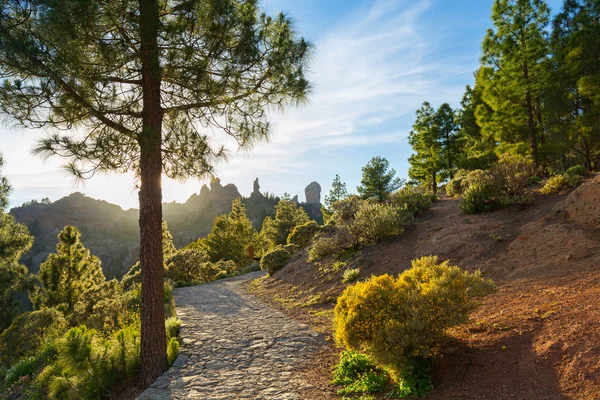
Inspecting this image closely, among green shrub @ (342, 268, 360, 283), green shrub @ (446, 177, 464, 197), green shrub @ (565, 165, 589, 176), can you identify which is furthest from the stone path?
green shrub @ (446, 177, 464, 197)

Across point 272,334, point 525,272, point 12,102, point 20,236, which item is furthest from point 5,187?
point 525,272

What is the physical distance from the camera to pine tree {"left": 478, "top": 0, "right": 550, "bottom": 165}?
16.0m

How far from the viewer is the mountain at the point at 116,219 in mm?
101562

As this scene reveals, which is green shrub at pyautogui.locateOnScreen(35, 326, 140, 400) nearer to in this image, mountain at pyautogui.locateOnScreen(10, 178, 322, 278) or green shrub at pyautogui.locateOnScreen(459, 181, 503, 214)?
green shrub at pyautogui.locateOnScreen(459, 181, 503, 214)

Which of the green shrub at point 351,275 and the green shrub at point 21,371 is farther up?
the green shrub at point 351,275

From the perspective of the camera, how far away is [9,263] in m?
18.2

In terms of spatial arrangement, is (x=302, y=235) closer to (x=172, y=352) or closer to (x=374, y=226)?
(x=374, y=226)

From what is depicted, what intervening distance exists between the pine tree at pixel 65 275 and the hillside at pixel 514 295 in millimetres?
12593

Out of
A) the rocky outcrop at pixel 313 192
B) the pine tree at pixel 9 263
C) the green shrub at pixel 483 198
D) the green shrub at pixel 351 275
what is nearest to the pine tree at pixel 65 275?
the pine tree at pixel 9 263

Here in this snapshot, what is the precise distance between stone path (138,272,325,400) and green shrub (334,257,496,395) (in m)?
1.25

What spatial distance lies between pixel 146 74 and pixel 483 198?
1063 cm

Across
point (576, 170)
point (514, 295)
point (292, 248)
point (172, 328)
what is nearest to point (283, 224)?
point (292, 248)

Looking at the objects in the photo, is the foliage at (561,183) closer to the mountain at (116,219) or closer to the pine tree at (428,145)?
the pine tree at (428,145)

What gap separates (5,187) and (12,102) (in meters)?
17.9
